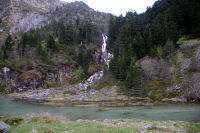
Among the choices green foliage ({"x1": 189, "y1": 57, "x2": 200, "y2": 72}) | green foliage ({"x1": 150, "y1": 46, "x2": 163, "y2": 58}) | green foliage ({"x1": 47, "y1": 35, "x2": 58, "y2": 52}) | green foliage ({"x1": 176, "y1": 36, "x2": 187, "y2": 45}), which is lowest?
green foliage ({"x1": 189, "y1": 57, "x2": 200, "y2": 72})

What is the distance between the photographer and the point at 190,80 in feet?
150

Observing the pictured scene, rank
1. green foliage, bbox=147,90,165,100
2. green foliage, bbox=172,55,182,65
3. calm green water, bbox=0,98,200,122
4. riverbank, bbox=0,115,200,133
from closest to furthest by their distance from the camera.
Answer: riverbank, bbox=0,115,200,133
calm green water, bbox=0,98,200,122
green foliage, bbox=147,90,165,100
green foliage, bbox=172,55,182,65

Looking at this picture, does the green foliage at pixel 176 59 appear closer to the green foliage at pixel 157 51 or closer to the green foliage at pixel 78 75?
the green foliage at pixel 157 51

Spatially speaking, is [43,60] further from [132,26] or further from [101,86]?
[132,26]

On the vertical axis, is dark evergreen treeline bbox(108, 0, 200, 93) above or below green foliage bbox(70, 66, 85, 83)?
above

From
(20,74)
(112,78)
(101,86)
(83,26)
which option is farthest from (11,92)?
(83,26)

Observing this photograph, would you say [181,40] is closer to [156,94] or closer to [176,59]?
[176,59]

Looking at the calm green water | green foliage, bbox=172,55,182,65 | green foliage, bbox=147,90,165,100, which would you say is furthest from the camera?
green foliage, bbox=172,55,182,65

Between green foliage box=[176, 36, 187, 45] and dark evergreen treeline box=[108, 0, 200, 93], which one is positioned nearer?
dark evergreen treeline box=[108, 0, 200, 93]

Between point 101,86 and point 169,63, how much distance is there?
92.3 ft

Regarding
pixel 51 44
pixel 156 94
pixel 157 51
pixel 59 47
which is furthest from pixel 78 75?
pixel 156 94

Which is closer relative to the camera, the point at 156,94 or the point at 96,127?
the point at 96,127

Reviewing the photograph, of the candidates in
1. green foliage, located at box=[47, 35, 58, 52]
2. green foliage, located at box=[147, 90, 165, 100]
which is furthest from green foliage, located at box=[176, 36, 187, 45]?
green foliage, located at box=[47, 35, 58, 52]

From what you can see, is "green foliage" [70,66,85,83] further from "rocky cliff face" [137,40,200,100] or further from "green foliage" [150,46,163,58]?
"green foliage" [150,46,163,58]
